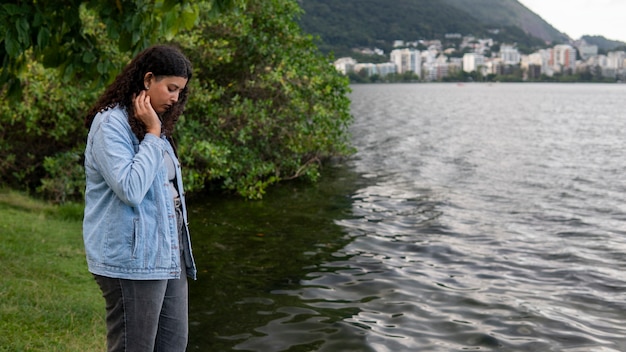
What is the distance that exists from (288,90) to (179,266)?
44.0ft

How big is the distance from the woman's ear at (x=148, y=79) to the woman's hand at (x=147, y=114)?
84mm

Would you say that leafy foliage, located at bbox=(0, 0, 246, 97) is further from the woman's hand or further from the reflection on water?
the reflection on water

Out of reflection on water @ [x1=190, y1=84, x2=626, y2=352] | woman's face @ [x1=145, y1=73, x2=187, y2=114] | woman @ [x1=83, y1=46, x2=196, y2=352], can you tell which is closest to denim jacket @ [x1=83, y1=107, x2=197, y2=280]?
woman @ [x1=83, y1=46, x2=196, y2=352]

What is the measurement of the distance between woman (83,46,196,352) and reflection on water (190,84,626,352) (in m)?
3.83

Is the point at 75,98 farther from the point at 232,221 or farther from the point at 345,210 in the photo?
the point at 345,210

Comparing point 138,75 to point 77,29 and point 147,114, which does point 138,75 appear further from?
point 77,29

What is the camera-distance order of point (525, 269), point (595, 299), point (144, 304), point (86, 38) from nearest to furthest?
1. point (144, 304)
2. point (86, 38)
3. point (595, 299)
4. point (525, 269)

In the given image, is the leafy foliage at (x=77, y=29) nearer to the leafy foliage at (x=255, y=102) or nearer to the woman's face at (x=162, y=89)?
the woman's face at (x=162, y=89)

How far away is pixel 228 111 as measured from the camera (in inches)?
657

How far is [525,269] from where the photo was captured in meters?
11.0

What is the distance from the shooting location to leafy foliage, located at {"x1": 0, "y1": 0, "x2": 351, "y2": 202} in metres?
14.3

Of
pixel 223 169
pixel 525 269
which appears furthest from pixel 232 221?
pixel 525 269

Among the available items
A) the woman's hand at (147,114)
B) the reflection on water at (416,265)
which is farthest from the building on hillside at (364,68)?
the woman's hand at (147,114)

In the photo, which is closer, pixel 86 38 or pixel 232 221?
pixel 86 38
